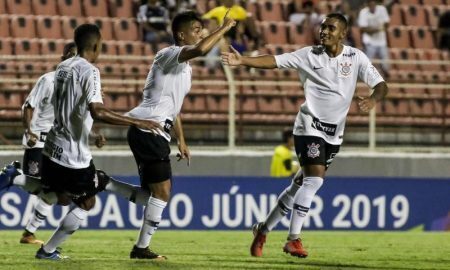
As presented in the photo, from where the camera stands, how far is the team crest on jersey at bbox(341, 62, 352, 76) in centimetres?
1198

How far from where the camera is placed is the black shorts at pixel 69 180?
10.6 metres

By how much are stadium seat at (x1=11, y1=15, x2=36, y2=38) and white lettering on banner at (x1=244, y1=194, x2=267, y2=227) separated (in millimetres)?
4580

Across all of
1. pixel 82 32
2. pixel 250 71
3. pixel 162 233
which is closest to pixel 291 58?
pixel 82 32

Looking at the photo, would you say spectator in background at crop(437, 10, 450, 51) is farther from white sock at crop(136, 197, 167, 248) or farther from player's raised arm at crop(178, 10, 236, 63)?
white sock at crop(136, 197, 167, 248)

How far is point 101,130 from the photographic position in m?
19.0

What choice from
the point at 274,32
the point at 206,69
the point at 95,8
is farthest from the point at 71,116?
the point at 274,32

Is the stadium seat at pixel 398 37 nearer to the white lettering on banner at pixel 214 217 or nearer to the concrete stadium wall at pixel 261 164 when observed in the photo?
the concrete stadium wall at pixel 261 164

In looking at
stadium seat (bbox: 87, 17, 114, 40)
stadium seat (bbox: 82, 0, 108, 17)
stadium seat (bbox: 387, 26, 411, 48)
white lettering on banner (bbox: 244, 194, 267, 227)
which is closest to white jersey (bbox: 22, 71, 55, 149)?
white lettering on banner (bbox: 244, 194, 267, 227)

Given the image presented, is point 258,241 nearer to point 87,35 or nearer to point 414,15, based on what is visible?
point 87,35

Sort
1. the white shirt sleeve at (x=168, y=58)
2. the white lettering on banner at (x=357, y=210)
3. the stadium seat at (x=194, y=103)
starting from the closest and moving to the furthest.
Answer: the white shirt sleeve at (x=168, y=58), the white lettering on banner at (x=357, y=210), the stadium seat at (x=194, y=103)

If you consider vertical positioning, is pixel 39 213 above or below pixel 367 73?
below

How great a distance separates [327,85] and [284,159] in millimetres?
6756

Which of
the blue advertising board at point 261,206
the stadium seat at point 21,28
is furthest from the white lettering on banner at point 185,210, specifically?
the stadium seat at point 21,28

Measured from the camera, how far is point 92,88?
10414mm
